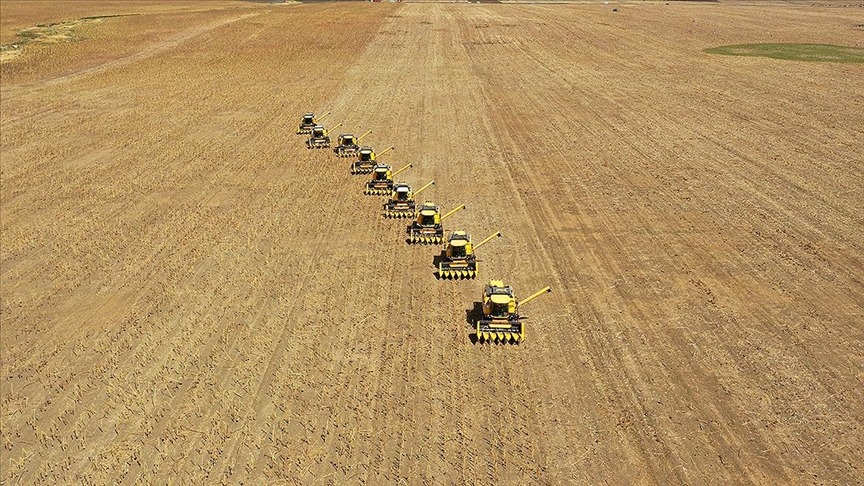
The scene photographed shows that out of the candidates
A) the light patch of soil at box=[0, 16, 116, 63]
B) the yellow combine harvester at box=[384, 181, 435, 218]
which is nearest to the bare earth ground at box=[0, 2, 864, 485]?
the yellow combine harvester at box=[384, 181, 435, 218]

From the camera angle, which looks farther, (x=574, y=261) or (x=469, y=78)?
(x=469, y=78)

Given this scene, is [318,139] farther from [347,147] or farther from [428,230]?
[428,230]

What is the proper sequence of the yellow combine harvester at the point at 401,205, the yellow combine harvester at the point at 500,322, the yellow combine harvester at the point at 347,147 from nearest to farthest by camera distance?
the yellow combine harvester at the point at 500,322 → the yellow combine harvester at the point at 401,205 → the yellow combine harvester at the point at 347,147

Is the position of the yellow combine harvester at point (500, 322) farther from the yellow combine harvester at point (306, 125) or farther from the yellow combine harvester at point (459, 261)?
the yellow combine harvester at point (306, 125)

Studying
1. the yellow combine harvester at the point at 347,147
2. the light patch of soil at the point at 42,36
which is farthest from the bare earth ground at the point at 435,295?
the light patch of soil at the point at 42,36

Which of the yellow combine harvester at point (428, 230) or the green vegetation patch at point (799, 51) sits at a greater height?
the green vegetation patch at point (799, 51)

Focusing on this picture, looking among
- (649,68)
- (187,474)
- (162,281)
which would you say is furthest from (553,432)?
(649,68)

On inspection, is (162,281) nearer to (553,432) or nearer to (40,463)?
(40,463)
